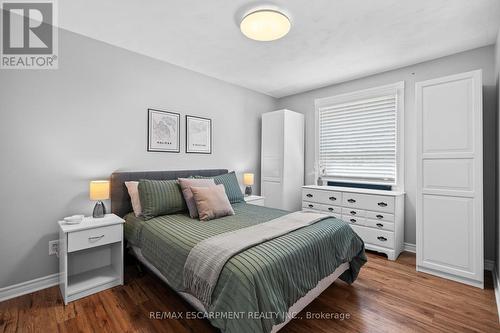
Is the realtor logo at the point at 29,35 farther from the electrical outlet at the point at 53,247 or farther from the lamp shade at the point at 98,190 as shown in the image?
the electrical outlet at the point at 53,247

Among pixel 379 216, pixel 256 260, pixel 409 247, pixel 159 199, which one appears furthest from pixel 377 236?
pixel 159 199

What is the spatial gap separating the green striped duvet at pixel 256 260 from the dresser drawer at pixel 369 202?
3.36ft

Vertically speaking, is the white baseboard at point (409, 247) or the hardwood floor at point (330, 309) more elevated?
the white baseboard at point (409, 247)

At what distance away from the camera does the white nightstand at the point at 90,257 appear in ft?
6.80

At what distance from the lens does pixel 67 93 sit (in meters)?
2.42

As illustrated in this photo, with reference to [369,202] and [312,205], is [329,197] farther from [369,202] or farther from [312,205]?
[369,202]

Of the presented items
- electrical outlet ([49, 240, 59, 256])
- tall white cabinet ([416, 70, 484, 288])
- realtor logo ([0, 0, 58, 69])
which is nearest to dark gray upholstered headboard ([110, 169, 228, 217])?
electrical outlet ([49, 240, 59, 256])

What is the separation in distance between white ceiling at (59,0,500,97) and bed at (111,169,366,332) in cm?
157

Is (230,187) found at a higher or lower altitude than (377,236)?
higher

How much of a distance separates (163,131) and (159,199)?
1.09 meters

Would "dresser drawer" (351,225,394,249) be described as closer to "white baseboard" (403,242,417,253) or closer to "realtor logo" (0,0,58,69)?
"white baseboard" (403,242,417,253)

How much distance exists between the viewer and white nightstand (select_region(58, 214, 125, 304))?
2072 millimetres

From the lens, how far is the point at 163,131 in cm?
317

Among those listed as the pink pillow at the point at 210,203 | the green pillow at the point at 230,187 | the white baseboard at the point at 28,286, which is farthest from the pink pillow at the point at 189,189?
the white baseboard at the point at 28,286
